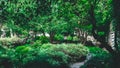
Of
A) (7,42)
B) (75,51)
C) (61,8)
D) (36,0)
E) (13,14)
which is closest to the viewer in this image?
(36,0)

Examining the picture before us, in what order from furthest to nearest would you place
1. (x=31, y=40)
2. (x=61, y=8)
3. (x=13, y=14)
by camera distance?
(x=31, y=40)
(x=61, y=8)
(x=13, y=14)

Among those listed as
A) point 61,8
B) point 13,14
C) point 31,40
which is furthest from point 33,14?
point 31,40

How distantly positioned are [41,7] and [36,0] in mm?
322

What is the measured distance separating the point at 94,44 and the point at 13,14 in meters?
22.3

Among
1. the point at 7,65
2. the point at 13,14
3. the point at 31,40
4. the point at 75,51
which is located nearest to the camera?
the point at 13,14

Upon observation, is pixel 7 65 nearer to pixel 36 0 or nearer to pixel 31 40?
pixel 36 0

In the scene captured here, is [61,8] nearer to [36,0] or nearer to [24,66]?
[36,0]

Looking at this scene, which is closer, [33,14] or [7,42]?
[33,14]

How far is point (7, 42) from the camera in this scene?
103 ft

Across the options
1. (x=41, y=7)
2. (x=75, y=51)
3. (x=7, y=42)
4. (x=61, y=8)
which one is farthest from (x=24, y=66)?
(x=7, y=42)

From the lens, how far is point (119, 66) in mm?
10180

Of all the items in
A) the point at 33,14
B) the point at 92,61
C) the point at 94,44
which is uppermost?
the point at 33,14

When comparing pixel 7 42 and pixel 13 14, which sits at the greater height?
pixel 13 14

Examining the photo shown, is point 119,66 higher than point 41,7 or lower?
lower
